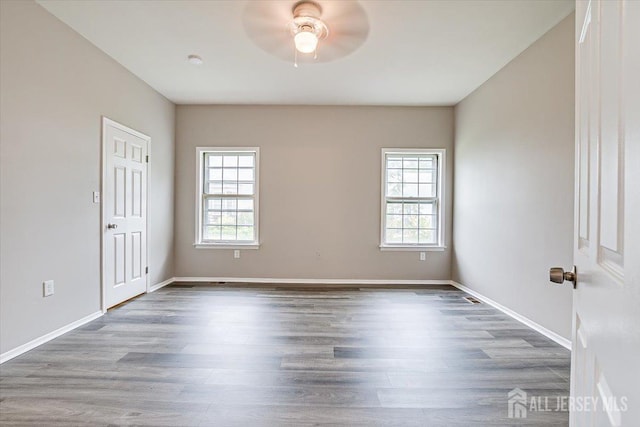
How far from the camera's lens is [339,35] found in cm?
271

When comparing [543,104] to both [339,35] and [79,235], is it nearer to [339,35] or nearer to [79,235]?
[339,35]

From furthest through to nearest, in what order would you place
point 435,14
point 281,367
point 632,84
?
point 435,14 < point 281,367 < point 632,84

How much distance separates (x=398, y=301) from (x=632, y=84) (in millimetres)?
3427

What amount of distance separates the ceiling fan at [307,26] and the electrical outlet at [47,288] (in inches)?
109

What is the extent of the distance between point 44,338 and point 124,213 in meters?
1.45

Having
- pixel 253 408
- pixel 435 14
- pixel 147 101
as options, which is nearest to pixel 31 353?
pixel 253 408

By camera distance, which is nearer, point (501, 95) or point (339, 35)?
point (339, 35)

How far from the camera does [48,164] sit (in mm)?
2477

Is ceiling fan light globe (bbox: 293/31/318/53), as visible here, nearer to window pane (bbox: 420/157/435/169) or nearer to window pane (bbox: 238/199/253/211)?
window pane (bbox: 238/199/253/211)

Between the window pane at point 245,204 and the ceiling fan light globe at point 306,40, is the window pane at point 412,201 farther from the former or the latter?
the ceiling fan light globe at point 306,40

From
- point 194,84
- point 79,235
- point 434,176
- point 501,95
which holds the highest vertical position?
point 194,84

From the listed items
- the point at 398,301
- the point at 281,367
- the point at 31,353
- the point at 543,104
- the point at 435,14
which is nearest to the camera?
the point at 281,367

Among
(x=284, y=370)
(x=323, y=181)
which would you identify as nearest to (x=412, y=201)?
(x=323, y=181)

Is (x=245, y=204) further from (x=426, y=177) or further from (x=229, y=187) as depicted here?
(x=426, y=177)
